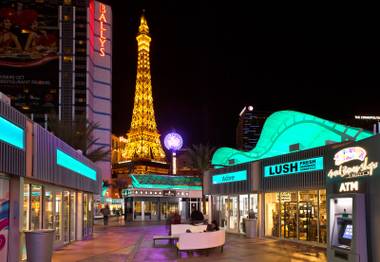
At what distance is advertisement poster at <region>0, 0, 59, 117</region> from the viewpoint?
93000 mm

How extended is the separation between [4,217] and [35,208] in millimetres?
4243

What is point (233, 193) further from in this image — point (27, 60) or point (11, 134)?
point (27, 60)

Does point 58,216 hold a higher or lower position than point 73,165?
lower

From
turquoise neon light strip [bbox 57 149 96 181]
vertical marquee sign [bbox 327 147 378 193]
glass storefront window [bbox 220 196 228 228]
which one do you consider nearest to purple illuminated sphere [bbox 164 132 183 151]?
glass storefront window [bbox 220 196 228 228]

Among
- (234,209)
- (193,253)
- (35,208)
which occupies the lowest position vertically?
(193,253)

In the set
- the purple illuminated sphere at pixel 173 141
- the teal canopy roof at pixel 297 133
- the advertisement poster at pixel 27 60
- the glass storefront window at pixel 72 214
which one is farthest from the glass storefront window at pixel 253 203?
the advertisement poster at pixel 27 60

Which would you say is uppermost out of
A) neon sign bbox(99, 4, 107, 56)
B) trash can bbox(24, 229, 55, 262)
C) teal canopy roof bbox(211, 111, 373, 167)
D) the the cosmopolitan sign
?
neon sign bbox(99, 4, 107, 56)

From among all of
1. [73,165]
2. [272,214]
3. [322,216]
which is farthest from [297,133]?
[73,165]

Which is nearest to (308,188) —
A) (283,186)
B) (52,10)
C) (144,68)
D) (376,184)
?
(283,186)

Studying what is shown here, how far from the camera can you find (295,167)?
21469mm

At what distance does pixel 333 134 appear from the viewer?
70.6 feet

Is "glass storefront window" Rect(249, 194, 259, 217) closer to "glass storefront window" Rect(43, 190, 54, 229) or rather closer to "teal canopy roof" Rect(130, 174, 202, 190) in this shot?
"glass storefront window" Rect(43, 190, 54, 229)

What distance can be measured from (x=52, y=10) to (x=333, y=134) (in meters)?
88.4

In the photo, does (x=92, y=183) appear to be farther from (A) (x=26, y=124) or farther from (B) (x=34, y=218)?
(A) (x=26, y=124)
